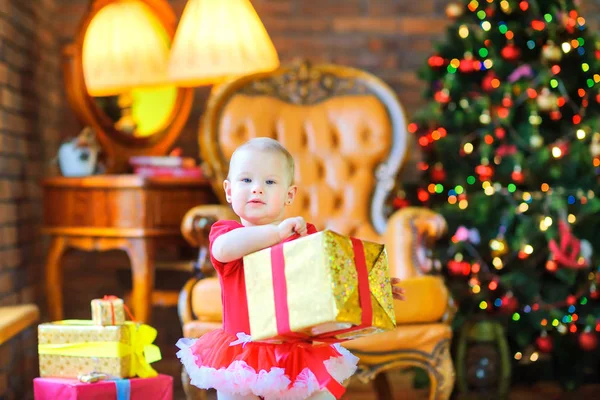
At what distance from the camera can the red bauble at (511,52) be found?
11.3ft

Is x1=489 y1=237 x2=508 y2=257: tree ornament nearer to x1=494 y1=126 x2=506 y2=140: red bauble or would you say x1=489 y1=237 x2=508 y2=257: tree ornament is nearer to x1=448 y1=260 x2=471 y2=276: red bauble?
x1=448 y1=260 x2=471 y2=276: red bauble

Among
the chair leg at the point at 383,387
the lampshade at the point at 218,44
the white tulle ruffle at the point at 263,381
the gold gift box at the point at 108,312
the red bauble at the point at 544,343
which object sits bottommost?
the chair leg at the point at 383,387

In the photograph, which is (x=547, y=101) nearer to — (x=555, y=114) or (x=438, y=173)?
(x=555, y=114)

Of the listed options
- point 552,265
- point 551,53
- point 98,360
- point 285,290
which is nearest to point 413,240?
point 552,265

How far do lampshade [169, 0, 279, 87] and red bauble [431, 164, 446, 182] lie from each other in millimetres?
812

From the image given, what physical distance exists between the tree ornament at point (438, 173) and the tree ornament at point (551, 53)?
61cm

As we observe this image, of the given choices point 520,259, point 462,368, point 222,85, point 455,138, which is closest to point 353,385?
point 462,368

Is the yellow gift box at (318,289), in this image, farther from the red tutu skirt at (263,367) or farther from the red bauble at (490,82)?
the red bauble at (490,82)

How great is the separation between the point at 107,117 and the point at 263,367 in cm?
222

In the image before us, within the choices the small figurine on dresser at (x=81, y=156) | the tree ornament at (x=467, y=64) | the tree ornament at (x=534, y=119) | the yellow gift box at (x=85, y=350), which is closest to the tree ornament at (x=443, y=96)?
the tree ornament at (x=467, y=64)

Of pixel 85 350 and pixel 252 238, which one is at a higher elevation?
pixel 252 238

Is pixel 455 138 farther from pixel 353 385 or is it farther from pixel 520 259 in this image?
pixel 353 385

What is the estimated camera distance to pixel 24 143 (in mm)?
3510

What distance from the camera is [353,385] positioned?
3.53m
